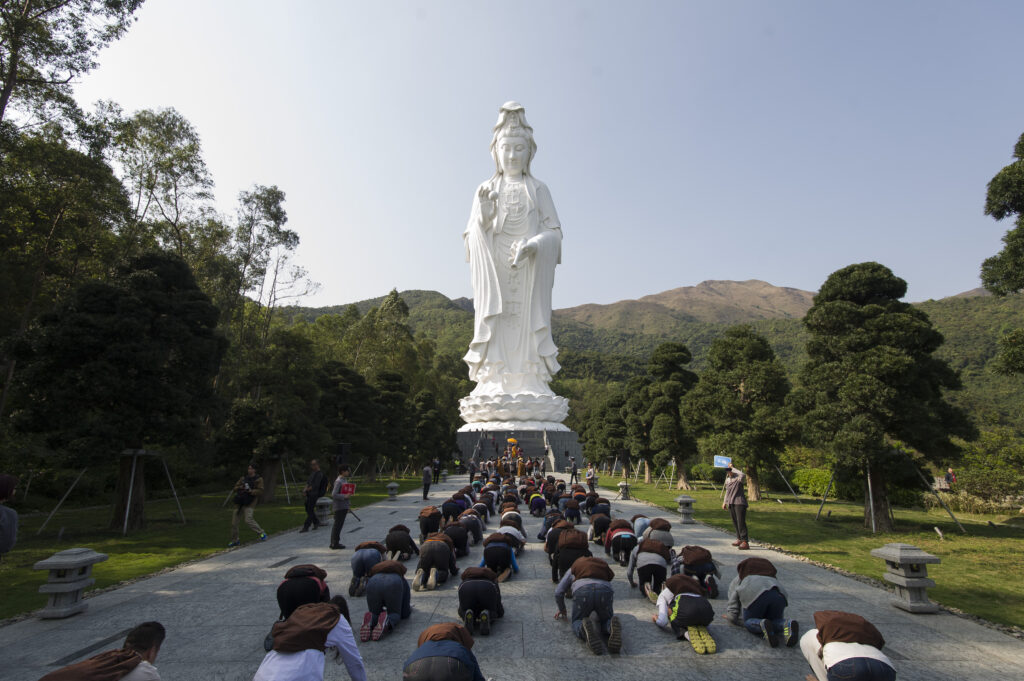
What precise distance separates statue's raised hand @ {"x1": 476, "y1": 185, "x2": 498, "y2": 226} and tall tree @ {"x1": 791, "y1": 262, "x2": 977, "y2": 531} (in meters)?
19.1

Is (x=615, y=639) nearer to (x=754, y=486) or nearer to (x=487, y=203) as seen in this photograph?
(x=754, y=486)

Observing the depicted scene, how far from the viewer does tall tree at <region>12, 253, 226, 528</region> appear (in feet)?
33.9

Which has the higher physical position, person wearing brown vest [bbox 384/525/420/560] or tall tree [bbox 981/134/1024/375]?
tall tree [bbox 981/134/1024/375]

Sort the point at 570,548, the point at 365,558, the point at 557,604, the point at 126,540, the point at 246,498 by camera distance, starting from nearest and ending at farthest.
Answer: the point at 557,604, the point at 570,548, the point at 365,558, the point at 246,498, the point at 126,540

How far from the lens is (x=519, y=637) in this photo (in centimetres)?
520

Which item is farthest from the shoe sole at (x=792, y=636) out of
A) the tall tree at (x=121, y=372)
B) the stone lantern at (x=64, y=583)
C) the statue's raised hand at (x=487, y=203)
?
the statue's raised hand at (x=487, y=203)

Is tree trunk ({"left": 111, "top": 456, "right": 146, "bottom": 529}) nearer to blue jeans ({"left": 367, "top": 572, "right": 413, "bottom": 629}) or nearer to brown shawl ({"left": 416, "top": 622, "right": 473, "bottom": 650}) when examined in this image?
blue jeans ({"left": 367, "top": 572, "right": 413, "bottom": 629})

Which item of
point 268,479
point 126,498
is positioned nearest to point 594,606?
point 126,498

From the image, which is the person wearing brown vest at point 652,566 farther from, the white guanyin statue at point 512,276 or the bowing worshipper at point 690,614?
the white guanyin statue at point 512,276

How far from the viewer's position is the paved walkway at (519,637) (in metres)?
4.54

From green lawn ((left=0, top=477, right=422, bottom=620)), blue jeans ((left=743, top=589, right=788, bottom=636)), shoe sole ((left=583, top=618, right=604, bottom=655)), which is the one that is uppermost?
blue jeans ((left=743, top=589, right=788, bottom=636))

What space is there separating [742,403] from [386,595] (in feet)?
46.6

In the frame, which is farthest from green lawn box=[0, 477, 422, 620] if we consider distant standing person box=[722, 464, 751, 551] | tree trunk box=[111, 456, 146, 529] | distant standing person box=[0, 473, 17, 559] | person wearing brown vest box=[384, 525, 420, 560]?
distant standing person box=[722, 464, 751, 551]

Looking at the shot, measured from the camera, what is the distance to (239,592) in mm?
6895
